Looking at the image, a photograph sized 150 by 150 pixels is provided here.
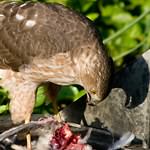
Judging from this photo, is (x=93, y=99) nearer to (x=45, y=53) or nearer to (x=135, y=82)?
(x=45, y=53)

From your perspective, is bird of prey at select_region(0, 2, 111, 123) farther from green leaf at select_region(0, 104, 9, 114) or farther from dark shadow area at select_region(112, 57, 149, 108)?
dark shadow area at select_region(112, 57, 149, 108)

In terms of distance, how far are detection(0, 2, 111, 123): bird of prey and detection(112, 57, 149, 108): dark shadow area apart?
46cm

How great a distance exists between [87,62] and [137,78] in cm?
56

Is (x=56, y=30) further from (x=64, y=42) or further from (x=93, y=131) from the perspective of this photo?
(x=93, y=131)

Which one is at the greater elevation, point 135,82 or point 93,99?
point 93,99

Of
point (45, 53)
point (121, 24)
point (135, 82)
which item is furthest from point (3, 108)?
point (121, 24)

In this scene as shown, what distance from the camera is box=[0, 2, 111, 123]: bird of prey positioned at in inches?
220

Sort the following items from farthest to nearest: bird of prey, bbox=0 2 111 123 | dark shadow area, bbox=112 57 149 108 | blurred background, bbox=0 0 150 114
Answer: blurred background, bbox=0 0 150 114 → dark shadow area, bbox=112 57 149 108 → bird of prey, bbox=0 2 111 123

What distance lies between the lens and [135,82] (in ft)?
19.8

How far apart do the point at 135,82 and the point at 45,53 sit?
0.68 meters

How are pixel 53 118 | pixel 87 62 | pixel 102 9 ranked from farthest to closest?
pixel 102 9 → pixel 53 118 → pixel 87 62

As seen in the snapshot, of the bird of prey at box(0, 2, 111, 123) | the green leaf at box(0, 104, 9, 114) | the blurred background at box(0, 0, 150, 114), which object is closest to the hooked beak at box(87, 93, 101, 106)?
the bird of prey at box(0, 2, 111, 123)

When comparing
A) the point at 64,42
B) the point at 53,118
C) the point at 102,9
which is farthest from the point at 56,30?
the point at 102,9

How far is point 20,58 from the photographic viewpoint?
5.74 metres
